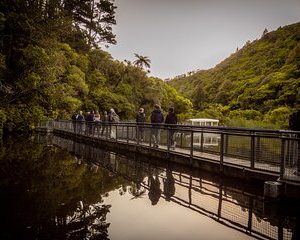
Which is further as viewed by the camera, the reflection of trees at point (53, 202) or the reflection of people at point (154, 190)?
the reflection of people at point (154, 190)

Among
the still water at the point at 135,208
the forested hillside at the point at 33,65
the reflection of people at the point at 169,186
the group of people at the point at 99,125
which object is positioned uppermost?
the forested hillside at the point at 33,65

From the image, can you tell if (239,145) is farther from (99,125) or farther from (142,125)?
(99,125)

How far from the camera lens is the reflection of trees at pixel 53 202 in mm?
5418

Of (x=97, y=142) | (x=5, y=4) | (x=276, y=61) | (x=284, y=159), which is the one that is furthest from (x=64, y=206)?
(x=276, y=61)

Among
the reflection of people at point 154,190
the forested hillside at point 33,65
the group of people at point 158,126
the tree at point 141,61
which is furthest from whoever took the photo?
the tree at point 141,61

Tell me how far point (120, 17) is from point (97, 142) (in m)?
43.5

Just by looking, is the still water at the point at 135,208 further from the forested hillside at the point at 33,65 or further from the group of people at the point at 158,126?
the forested hillside at the point at 33,65

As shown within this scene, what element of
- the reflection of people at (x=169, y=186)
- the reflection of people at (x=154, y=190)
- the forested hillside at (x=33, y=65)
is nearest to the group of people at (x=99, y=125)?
the forested hillside at (x=33, y=65)

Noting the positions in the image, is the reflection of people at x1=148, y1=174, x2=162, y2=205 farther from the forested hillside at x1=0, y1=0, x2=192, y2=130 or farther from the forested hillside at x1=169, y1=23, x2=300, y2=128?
the forested hillside at x1=169, y1=23, x2=300, y2=128

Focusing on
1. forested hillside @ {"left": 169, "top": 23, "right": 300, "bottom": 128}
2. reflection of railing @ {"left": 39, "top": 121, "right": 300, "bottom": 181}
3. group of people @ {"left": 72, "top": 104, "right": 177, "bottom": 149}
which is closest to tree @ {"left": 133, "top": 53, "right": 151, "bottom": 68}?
forested hillside @ {"left": 169, "top": 23, "right": 300, "bottom": 128}

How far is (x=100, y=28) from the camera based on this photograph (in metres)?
60.4

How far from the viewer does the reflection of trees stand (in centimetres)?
542

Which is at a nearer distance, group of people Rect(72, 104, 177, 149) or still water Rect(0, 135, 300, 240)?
still water Rect(0, 135, 300, 240)

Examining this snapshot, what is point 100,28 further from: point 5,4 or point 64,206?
point 64,206
